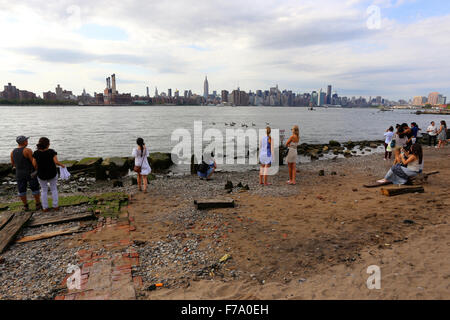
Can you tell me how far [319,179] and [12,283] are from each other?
12.3m

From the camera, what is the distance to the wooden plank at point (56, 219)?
7.47 m

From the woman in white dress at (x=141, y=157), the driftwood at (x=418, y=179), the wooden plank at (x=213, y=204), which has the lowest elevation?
the wooden plank at (x=213, y=204)

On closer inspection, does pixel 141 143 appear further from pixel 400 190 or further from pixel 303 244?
pixel 400 190

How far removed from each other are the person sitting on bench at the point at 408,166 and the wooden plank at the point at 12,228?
40.4ft

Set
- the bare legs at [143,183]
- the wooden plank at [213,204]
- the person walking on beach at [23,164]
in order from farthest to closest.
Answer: the bare legs at [143,183] → the wooden plank at [213,204] → the person walking on beach at [23,164]

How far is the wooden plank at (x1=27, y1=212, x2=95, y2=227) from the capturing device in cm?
747

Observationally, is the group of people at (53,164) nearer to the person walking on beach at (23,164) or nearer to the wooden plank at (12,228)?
the person walking on beach at (23,164)

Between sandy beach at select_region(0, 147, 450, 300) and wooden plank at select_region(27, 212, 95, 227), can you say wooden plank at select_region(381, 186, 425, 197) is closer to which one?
sandy beach at select_region(0, 147, 450, 300)

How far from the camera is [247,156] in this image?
24859 millimetres

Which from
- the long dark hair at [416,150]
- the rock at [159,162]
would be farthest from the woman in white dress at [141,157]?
the long dark hair at [416,150]

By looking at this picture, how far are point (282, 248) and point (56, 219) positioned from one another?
6537 millimetres

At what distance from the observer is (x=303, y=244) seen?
19.4 feet
